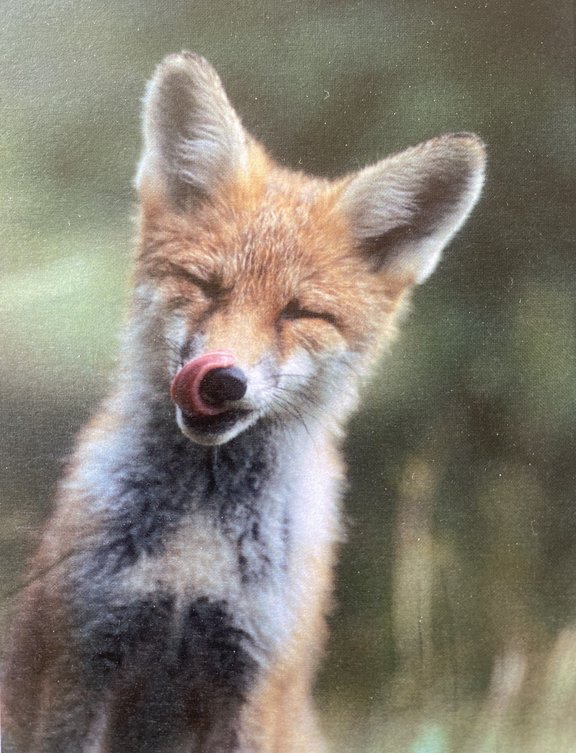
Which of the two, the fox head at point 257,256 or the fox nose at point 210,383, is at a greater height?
the fox head at point 257,256

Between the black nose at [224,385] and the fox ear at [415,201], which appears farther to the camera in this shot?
the fox ear at [415,201]

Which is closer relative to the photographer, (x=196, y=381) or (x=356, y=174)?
(x=196, y=381)

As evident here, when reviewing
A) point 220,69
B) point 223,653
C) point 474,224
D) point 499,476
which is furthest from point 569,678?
point 220,69

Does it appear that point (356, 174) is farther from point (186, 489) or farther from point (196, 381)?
point (186, 489)

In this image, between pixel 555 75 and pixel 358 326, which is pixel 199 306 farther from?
pixel 555 75

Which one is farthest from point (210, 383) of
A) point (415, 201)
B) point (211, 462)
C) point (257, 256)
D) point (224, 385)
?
point (415, 201)

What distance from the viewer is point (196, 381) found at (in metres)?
1.62

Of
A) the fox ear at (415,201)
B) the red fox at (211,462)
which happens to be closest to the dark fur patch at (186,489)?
the red fox at (211,462)

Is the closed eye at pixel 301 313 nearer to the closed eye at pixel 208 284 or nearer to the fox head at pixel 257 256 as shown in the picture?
the fox head at pixel 257 256

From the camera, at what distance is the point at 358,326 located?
1.72 m

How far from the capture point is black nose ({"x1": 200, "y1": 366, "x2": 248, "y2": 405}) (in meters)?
1.60

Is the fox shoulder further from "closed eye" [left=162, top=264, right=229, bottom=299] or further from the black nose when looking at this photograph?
A: the black nose

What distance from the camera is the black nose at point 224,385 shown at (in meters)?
1.60

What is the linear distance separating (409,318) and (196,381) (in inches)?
21.3
